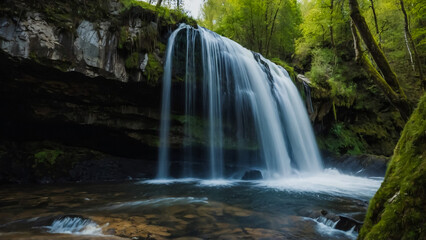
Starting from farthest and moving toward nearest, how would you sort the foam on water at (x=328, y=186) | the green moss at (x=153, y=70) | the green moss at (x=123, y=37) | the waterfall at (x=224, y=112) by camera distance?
the waterfall at (x=224, y=112) < the green moss at (x=153, y=70) < the green moss at (x=123, y=37) < the foam on water at (x=328, y=186)

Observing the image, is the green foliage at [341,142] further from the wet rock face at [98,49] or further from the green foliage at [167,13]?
the wet rock face at [98,49]

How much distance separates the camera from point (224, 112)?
32.8 feet

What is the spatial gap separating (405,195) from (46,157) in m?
9.50

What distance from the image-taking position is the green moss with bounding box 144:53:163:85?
783 cm

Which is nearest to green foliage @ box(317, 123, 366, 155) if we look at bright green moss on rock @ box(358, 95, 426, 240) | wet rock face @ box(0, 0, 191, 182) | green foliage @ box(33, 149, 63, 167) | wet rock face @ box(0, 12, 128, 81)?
wet rock face @ box(0, 0, 191, 182)

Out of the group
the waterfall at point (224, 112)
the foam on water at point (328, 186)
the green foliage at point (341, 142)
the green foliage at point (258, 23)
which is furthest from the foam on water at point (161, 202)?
the green foliage at point (258, 23)

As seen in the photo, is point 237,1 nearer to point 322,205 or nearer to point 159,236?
point 322,205

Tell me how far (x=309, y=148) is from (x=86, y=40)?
10.8 m

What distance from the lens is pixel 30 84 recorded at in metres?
6.97

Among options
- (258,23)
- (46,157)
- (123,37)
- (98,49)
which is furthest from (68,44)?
(258,23)

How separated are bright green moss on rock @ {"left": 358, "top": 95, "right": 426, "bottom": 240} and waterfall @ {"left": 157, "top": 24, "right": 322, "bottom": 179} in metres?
7.22

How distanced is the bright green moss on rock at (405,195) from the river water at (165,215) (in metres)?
1.49

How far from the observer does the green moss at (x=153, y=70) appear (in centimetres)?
783

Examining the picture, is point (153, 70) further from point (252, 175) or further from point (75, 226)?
point (75, 226)
